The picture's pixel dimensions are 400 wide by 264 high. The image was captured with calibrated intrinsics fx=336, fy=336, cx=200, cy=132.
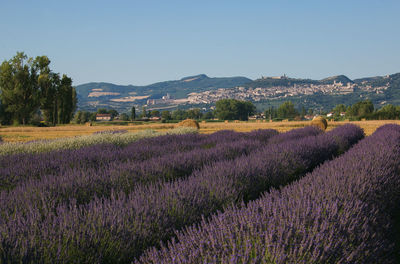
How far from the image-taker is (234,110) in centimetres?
13738

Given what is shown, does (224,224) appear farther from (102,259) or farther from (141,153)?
(141,153)

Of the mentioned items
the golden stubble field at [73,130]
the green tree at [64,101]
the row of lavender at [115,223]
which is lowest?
the golden stubble field at [73,130]

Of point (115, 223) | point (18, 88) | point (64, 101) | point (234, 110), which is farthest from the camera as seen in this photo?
point (234, 110)

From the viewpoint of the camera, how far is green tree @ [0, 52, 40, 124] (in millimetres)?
35781

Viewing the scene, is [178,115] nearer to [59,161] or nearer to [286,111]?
[286,111]

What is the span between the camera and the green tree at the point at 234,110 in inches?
5354

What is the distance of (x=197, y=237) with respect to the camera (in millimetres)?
1938

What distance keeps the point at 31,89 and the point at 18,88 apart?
67.7 inches

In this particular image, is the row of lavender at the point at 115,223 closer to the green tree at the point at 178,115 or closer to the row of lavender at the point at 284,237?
the row of lavender at the point at 284,237

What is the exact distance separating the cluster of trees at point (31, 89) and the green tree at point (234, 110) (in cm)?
9777

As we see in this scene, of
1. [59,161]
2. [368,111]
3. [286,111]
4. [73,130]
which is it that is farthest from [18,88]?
[286,111]

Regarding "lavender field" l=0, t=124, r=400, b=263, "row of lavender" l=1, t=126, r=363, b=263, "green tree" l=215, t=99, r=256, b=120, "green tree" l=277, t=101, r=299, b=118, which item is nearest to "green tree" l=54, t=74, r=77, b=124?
"lavender field" l=0, t=124, r=400, b=263

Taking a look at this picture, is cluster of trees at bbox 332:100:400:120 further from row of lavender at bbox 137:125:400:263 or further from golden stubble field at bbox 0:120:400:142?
row of lavender at bbox 137:125:400:263

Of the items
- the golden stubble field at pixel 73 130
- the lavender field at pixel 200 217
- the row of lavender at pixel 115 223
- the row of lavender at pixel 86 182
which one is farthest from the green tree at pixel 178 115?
the row of lavender at pixel 115 223
